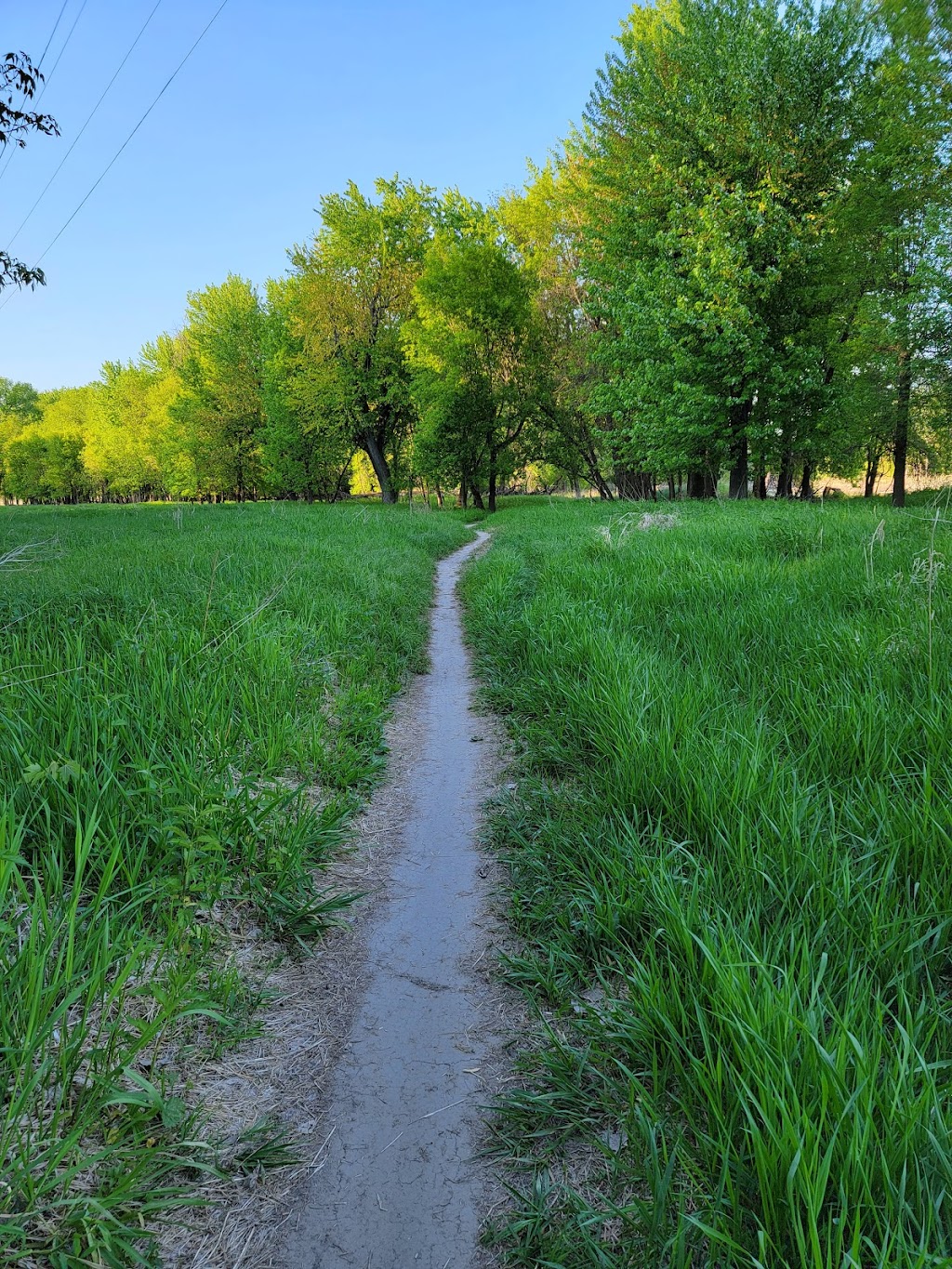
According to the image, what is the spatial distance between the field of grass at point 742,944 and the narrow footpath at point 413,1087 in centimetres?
18

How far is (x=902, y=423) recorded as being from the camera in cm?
1716

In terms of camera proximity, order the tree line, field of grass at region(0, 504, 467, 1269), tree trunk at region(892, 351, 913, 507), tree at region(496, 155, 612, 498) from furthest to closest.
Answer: tree at region(496, 155, 612, 498)
tree trunk at region(892, 351, 913, 507)
the tree line
field of grass at region(0, 504, 467, 1269)

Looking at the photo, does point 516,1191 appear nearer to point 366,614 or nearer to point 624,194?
point 366,614

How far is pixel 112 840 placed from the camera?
243 cm

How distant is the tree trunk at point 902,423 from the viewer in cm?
1620

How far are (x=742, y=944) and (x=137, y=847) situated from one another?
237 cm

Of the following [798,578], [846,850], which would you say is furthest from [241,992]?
[798,578]

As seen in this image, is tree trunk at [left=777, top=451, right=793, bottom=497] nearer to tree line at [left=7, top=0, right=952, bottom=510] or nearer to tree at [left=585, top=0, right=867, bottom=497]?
tree line at [left=7, top=0, right=952, bottom=510]

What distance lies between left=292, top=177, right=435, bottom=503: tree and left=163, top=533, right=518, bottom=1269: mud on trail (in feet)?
93.8

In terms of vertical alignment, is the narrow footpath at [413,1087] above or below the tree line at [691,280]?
below

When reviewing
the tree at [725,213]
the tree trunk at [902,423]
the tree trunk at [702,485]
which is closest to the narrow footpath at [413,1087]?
the tree at [725,213]

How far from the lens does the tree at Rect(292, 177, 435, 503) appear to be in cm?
2811

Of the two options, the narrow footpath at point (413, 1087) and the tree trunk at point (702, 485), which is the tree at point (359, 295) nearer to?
the tree trunk at point (702, 485)

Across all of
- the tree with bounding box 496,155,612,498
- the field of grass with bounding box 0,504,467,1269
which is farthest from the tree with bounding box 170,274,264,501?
the field of grass with bounding box 0,504,467,1269
